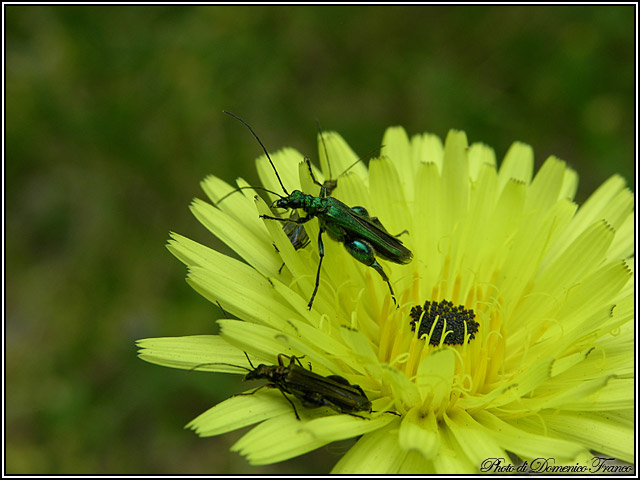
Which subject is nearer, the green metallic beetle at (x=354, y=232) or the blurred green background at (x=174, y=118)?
the green metallic beetle at (x=354, y=232)

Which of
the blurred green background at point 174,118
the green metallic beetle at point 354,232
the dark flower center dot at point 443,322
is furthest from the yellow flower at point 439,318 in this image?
the blurred green background at point 174,118

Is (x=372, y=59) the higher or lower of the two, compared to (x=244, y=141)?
higher

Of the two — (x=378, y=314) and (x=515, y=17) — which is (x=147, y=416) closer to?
(x=378, y=314)

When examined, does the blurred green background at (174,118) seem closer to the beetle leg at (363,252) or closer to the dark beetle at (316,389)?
the beetle leg at (363,252)

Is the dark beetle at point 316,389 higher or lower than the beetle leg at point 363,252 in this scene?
lower

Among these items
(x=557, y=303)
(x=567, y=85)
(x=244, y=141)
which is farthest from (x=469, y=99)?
(x=557, y=303)

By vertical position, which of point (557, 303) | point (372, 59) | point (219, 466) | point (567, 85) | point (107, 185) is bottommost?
point (219, 466)

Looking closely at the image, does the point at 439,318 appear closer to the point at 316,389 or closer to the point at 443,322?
the point at 443,322
